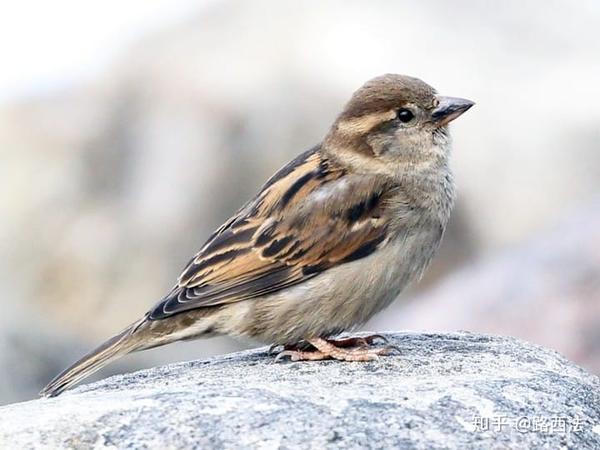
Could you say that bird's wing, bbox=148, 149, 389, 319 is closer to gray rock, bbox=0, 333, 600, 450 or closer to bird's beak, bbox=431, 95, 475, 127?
bird's beak, bbox=431, 95, 475, 127

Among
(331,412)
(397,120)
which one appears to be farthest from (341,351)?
(331,412)

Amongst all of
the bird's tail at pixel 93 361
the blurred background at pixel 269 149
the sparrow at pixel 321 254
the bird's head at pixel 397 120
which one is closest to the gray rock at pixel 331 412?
the bird's tail at pixel 93 361

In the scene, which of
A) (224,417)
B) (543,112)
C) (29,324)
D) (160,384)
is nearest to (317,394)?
(224,417)

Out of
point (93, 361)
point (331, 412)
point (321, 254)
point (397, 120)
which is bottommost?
point (331, 412)

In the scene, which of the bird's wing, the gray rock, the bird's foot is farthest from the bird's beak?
the gray rock

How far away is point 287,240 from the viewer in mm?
5941

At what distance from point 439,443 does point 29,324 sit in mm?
5276

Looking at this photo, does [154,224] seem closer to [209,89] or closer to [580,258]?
[209,89]

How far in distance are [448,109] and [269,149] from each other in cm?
451

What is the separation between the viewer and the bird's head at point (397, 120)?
6.16 m

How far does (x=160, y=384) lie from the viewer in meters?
5.06

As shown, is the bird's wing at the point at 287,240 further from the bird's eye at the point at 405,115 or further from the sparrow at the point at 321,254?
the bird's eye at the point at 405,115

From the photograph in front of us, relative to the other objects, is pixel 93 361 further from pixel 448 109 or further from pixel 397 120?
pixel 448 109

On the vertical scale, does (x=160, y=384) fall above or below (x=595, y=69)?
below
